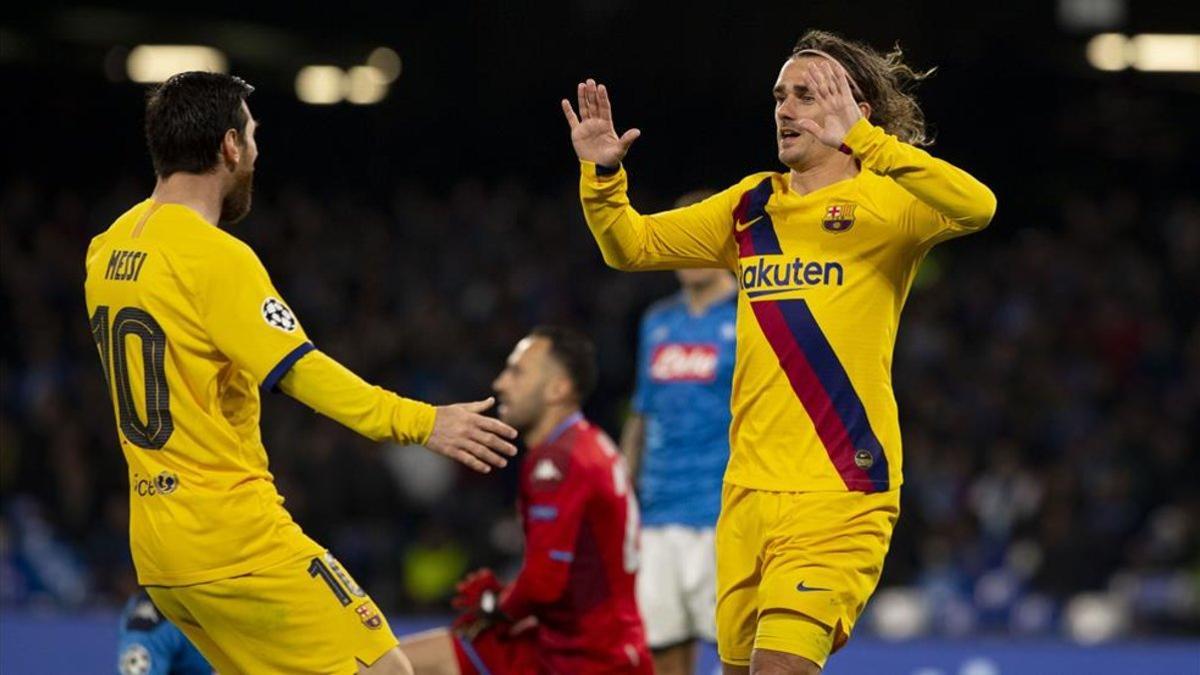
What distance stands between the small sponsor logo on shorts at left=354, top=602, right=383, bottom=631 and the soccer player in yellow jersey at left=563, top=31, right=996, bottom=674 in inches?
39.9

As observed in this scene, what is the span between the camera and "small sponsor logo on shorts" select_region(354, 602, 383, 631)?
4.71 metres

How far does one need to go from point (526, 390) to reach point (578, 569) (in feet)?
2.61

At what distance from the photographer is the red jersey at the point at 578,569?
650 centimetres

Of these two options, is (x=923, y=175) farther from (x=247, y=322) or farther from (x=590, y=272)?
(x=590, y=272)

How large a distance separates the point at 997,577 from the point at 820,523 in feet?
26.7

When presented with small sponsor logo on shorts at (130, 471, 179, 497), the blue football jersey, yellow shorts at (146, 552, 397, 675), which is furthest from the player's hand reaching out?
the blue football jersey

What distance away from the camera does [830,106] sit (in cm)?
493

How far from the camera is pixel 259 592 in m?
4.62

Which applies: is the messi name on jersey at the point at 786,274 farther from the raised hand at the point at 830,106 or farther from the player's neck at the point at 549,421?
the player's neck at the point at 549,421

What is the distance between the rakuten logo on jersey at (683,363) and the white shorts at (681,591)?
68cm

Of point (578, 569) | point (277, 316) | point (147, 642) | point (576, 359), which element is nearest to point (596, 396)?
point (576, 359)

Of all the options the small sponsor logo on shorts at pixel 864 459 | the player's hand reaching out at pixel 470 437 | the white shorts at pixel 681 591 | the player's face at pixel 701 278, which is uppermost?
the player's face at pixel 701 278

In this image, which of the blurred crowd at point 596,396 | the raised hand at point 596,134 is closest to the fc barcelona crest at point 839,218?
the raised hand at point 596,134

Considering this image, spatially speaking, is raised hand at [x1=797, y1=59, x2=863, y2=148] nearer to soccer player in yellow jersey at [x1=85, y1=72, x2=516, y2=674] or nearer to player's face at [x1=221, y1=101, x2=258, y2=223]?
soccer player in yellow jersey at [x1=85, y1=72, x2=516, y2=674]
